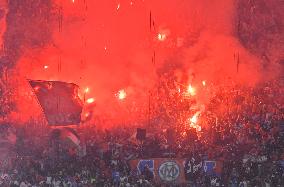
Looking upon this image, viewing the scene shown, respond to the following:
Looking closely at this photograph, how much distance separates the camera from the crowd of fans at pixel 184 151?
1463 centimetres

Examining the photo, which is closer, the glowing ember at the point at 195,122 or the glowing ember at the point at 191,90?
the glowing ember at the point at 195,122

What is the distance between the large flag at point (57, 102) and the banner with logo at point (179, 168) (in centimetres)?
445

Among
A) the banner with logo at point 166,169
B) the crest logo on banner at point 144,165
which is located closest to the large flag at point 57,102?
the crest logo on banner at point 144,165

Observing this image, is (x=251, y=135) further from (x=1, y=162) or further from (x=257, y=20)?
(x=1, y=162)

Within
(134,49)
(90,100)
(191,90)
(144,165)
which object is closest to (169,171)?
(144,165)

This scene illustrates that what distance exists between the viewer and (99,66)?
834 inches

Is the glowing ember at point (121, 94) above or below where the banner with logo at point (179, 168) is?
above

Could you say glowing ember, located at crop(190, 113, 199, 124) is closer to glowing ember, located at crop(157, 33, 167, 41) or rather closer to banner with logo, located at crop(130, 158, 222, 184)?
banner with logo, located at crop(130, 158, 222, 184)

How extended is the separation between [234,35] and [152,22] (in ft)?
11.3

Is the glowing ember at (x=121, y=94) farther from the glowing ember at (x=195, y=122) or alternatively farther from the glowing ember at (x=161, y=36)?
the glowing ember at (x=195, y=122)

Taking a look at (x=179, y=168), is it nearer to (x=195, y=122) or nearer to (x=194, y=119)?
(x=195, y=122)

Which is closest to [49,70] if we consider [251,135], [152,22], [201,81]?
[152,22]

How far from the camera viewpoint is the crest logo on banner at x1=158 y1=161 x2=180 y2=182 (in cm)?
1473

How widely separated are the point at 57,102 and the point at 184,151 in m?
5.20
